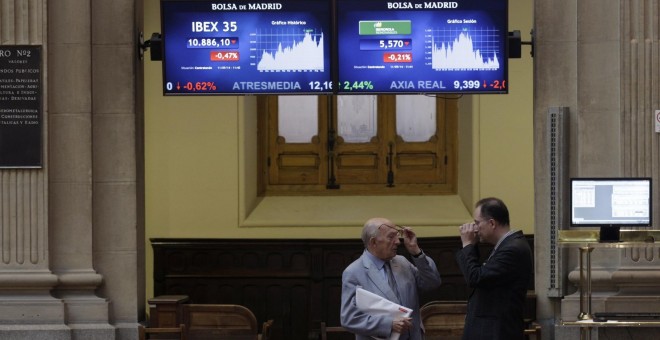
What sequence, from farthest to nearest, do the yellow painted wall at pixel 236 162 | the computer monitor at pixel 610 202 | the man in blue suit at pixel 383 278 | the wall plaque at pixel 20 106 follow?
the yellow painted wall at pixel 236 162
the wall plaque at pixel 20 106
the computer monitor at pixel 610 202
the man in blue suit at pixel 383 278

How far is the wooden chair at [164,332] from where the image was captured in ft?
35.9

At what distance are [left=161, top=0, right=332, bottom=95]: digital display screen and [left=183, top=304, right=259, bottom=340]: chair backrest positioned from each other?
6.47 feet

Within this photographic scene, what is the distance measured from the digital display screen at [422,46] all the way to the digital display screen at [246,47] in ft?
0.70

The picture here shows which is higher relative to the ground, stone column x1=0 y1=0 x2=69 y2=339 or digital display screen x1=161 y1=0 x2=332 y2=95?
digital display screen x1=161 y1=0 x2=332 y2=95

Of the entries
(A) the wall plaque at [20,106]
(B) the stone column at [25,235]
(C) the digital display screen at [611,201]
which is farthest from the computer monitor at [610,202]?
(A) the wall plaque at [20,106]

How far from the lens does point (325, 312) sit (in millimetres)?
15086

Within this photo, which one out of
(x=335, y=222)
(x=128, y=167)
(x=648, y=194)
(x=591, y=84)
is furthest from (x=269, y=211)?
(x=648, y=194)

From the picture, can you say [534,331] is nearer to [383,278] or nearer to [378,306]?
[383,278]

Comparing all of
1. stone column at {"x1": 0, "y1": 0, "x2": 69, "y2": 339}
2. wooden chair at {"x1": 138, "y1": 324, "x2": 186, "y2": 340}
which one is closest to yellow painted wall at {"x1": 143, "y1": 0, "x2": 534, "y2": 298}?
stone column at {"x1": 0, "y1": 0, "x2": 69, "y2": 339}

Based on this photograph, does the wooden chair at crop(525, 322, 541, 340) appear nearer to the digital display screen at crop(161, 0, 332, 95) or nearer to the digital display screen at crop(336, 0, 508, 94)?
the digital display screen at crop(336, 0, 508, 94)

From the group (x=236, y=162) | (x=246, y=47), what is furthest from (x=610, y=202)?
(x=236, y=162)

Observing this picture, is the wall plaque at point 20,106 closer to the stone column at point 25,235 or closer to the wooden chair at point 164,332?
the stone column at point 25,235

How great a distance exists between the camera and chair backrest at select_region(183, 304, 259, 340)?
11266 millimetres

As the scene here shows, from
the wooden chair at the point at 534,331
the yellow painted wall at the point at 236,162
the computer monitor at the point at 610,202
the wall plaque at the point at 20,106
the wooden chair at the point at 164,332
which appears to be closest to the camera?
the computer monitor at the point at 610,202
